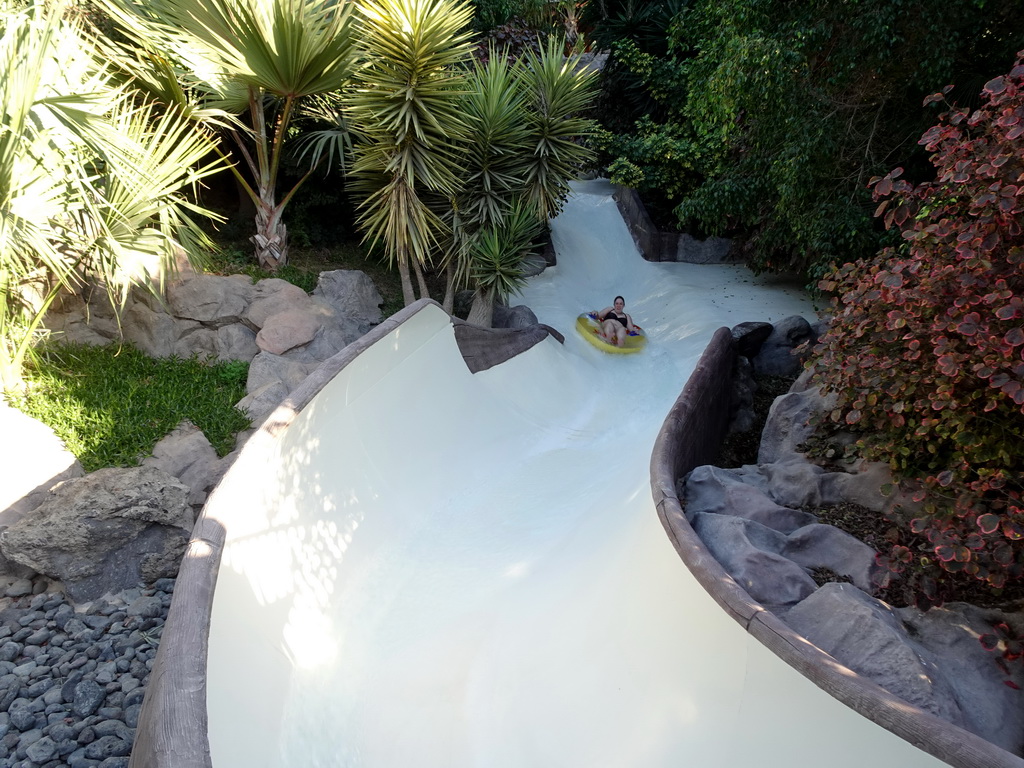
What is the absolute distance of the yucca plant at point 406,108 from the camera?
755cm

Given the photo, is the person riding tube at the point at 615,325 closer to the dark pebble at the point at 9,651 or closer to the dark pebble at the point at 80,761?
the dark pebble at the point at 9,651

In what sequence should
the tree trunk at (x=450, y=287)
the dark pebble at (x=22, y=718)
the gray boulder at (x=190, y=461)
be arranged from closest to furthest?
the dark pebble at (x=22, y=718) < the gray boulder at (x=190, y=461) < the tree trunk at (x=450, y=287)

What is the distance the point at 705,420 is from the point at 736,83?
3567mm

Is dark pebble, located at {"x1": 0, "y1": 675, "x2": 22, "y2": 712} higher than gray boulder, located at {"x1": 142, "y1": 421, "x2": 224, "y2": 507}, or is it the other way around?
gray boulder, located at {"x1": 142, "y1": 421, "x2": 224, "y2": 507}

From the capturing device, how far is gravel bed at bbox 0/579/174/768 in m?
3.62

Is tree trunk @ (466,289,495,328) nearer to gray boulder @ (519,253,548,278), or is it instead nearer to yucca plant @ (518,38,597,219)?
yucca plant @ (518,38,597,219)

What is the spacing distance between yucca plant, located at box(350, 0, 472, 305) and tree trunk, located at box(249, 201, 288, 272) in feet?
3.70

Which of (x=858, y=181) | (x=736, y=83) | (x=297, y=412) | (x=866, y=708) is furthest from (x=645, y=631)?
(x=858, y=181)

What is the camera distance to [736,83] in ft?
23.6

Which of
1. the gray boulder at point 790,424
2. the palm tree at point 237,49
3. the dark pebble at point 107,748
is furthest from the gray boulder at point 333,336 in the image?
the gray boulder at point 790,424

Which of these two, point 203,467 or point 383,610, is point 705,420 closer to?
point 383,610

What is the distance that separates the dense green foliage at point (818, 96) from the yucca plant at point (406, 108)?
3023 mm

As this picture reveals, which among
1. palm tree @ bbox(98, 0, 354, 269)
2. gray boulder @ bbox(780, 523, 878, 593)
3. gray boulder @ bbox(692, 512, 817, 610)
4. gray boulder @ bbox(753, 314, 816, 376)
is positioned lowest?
gray boulder @ bbox(753, 314, 816, 376)

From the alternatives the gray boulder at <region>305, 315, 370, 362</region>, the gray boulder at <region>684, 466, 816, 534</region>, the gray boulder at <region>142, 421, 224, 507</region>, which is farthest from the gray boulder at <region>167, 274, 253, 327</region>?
the gray boulder at <region>684, 466, 816, 534</region>
